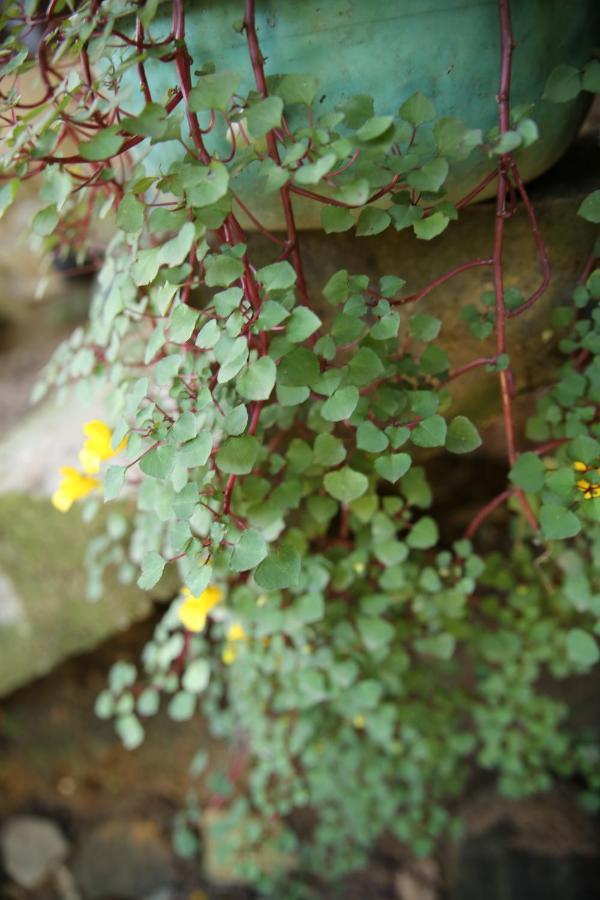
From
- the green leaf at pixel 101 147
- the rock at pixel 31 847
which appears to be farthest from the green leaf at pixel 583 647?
the rock at pixel 31 847

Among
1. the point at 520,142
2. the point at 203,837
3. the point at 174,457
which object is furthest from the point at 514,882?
the point at 520,142

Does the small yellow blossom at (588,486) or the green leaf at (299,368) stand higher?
the green leaf at (299,368)

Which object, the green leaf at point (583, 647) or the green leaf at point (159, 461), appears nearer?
the green leaf at point (159, 461)

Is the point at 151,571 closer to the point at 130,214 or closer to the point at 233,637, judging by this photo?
the point at 130,214

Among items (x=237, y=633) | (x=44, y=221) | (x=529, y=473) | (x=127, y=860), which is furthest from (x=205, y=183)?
(x=127, y=860)

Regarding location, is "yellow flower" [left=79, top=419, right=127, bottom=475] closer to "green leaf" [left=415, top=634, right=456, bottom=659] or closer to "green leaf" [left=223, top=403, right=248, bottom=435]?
"green leaf" [left=223, top=403, right=248, bottom=435]

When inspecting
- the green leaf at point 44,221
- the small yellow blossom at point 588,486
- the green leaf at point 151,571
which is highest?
the green leaf at point 44,221

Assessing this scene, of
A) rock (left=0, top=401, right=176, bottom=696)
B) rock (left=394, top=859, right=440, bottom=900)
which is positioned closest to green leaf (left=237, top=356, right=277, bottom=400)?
rock (left=0, top=401, right=176, bottom=696)

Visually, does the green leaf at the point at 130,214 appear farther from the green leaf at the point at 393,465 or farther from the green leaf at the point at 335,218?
the green leaf at the point at 393,465
